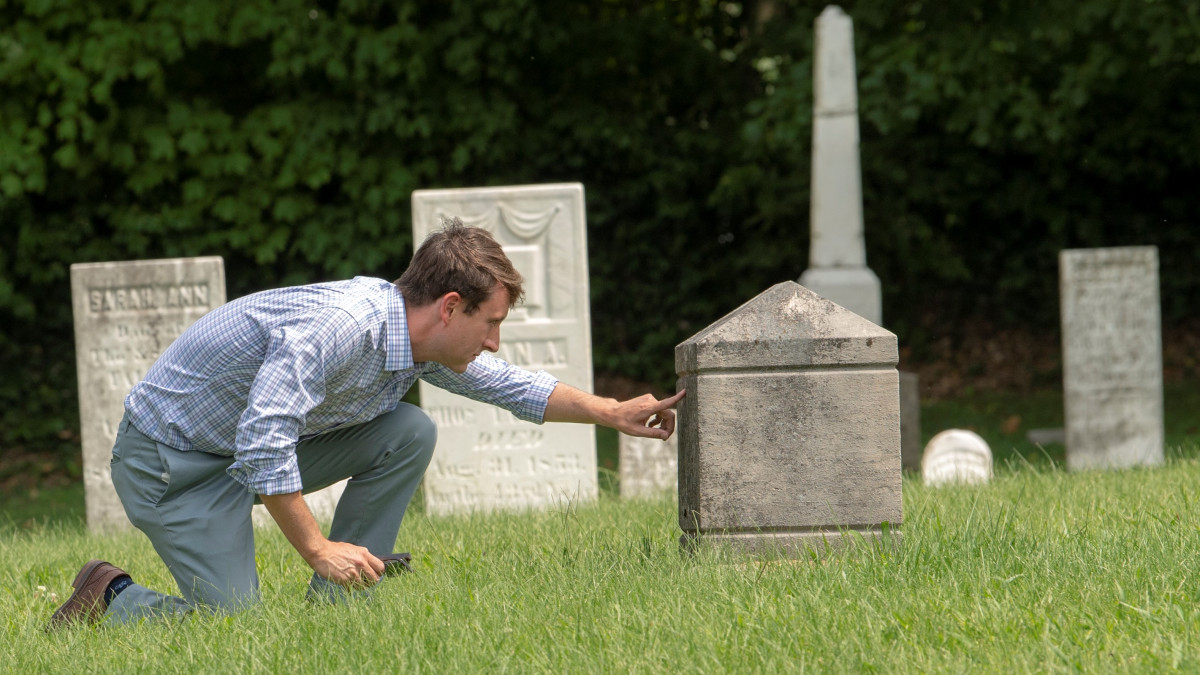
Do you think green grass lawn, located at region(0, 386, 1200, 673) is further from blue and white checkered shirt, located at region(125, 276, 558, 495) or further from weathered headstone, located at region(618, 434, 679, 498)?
weathered headstone, located at region(618, 434, 679, 498)

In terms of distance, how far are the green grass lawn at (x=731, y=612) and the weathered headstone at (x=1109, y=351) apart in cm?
456

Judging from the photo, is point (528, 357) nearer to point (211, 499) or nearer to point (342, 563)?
point (211, 499)

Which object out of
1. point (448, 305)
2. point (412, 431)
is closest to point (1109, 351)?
point (412, 431)

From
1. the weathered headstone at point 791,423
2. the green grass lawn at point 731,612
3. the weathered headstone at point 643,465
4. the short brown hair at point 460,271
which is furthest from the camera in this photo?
the weathered headstone at point 643,465

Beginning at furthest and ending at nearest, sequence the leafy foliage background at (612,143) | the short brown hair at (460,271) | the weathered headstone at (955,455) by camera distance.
A: the leafy foliage background at (612,143) → the weathered headstone at (955,455) → the short brown hair at (460,271)

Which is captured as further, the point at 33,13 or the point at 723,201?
the point at 723,201

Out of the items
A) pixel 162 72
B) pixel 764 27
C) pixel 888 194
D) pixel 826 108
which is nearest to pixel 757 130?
pixel 826 108

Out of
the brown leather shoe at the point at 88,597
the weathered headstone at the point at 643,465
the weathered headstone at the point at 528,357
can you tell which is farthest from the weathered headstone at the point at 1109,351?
the brown leather shoe at the point at 88,597

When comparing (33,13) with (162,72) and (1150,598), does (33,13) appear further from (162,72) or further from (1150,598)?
(1150,598)

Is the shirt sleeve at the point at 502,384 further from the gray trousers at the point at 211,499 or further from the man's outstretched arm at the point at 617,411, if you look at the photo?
the gray trousers at the point at 211,499

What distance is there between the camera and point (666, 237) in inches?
473

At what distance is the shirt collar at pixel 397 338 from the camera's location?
3.21m

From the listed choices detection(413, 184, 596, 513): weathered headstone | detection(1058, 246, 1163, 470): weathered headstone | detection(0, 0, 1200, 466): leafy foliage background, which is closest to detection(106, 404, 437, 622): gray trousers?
detection(413, 184, 596, 513): weathered headstone

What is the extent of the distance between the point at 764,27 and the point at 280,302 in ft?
28.6
